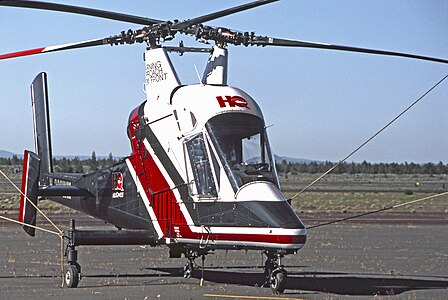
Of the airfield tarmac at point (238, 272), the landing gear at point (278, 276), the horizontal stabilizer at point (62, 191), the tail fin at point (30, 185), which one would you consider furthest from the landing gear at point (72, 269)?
the landing gear at point (278, 276)

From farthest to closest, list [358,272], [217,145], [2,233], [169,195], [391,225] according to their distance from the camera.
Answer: [391,225], [2,233], [358,272], [169,195], [217,145]

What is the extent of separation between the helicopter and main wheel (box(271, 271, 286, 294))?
18 millimetres

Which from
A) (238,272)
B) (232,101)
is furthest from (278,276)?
(238,272)

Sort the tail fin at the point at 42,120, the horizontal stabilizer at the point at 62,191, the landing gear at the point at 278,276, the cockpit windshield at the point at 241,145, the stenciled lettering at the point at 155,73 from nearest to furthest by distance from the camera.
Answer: the landing gear at the point at 278,276 < the cockpit windshield at the point at 241,145 < the stenciled lettering at the point at 155,73 < the horizontal stabilizer at the point at 62,191 < the tail fin at the point at 42,120

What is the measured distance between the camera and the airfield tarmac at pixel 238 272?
54.3ft

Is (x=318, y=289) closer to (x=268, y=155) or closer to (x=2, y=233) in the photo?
(x=268, y=155)

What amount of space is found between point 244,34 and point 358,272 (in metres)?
7.25

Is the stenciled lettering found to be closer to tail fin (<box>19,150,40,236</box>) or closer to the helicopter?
the helicopter

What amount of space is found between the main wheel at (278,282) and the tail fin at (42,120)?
1112cm

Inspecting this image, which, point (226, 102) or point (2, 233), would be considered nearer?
point (226, 102)

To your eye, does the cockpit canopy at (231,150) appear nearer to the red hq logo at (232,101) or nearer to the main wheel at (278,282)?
the red hq logo at (232,101)

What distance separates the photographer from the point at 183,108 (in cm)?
1750

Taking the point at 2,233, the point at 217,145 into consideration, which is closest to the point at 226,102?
the point at 217,145

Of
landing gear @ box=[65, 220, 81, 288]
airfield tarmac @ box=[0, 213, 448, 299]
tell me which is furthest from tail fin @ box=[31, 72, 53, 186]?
landing gear @ box=[65, 220, 81, 288]
